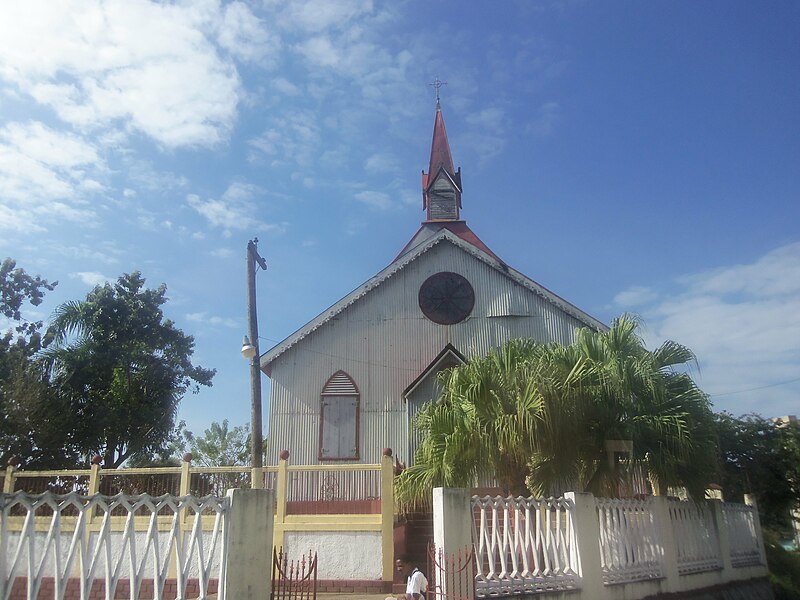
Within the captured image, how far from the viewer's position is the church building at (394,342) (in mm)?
19828

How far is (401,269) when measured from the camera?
2158 centimetres

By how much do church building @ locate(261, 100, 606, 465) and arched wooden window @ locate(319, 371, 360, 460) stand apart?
0.03m

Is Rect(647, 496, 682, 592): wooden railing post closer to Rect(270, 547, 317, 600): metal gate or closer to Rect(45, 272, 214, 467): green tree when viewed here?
Rect(270, 547, 317, 600): metal gate

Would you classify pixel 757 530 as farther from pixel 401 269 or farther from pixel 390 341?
Answer: pixel 401 269

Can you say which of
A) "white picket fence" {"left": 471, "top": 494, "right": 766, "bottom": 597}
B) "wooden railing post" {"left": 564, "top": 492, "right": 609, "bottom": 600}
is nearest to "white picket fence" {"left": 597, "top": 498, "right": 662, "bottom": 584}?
"white picket fence" {"left": 471, "top": 494, "right": 766, "bottom": 597}

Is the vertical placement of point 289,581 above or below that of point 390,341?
below

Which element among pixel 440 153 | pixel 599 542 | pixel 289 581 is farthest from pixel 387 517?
pixel 440 153

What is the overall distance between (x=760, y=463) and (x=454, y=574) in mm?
15047

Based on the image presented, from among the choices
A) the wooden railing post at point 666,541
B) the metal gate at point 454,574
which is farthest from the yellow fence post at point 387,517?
the metal gate at point 454,574

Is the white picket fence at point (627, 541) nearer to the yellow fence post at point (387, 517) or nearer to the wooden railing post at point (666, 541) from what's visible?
the wooden railing post at point (666, 541)

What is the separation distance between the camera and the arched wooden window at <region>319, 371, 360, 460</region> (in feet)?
64.8

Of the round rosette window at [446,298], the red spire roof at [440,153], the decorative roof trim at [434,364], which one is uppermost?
the red spire roof at [440,153]

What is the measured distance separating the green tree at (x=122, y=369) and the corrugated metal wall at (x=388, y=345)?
8110 mm

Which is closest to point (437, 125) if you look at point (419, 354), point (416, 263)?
point (416, 263)
